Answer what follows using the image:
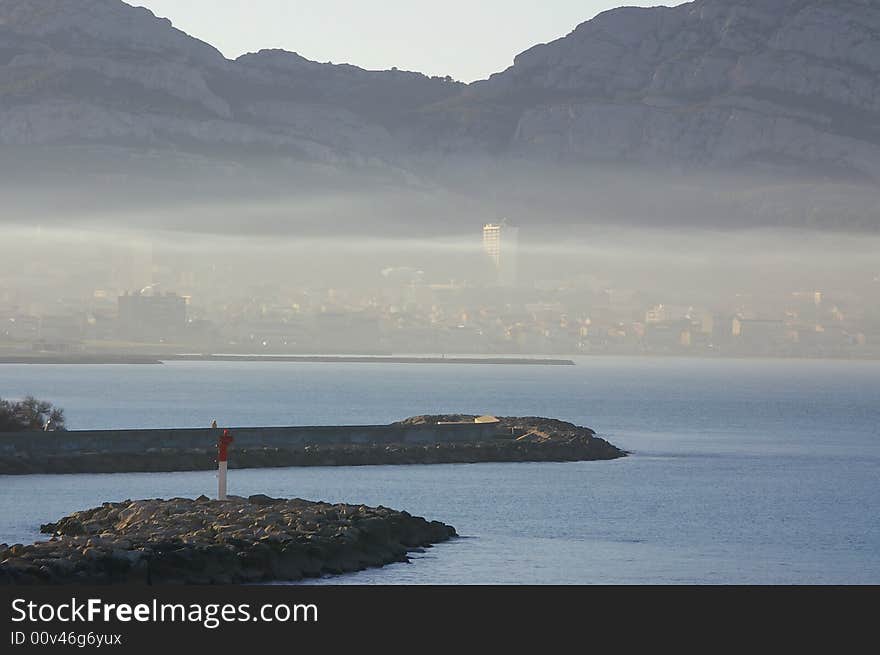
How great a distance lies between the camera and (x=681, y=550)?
4712cm

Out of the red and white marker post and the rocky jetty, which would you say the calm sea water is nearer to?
the rocky jetty

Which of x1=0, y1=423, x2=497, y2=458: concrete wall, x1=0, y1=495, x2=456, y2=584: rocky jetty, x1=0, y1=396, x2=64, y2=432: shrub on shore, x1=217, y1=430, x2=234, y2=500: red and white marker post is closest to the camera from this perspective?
x1=0, y1=495, x2=456, y2=584: rocky jetty

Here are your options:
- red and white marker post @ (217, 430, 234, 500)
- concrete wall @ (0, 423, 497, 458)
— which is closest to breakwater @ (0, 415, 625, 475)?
concrete wall @ (0, 423, 497, 458)

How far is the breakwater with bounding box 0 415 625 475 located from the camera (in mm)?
69625

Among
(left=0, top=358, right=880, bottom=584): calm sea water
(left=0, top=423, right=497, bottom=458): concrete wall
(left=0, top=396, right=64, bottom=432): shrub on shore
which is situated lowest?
(left=0, top=358, right=880, bottom=584): calm sea water

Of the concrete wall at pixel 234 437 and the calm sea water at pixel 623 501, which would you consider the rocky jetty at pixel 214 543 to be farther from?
the concrete wall at pixel 234 437

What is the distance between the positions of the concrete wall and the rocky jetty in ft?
75.3

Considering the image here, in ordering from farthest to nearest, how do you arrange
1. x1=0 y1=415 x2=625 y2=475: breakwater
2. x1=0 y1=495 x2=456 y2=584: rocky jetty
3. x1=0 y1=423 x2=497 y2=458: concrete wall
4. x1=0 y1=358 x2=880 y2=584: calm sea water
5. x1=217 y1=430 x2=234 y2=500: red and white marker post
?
1. x1=0 y1=423 x2=497 y2=458: concrete wall
2. x1=0 y1=415 x2=625 y2=475: breakwater
3. x1=217 y1=430 x2=234 y2=500: red and white marker post
4. x1=0 y1=358 x2=880 y2=584: calm sea water
5. x1=0 y1=495 x2=456 y2=584: rocky jetty

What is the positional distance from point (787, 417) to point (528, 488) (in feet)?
272

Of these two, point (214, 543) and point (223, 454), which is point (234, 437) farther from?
point (214, 543)

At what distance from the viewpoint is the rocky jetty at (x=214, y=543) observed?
3559cm

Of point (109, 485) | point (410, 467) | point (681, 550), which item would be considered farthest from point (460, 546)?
point (410, 467)

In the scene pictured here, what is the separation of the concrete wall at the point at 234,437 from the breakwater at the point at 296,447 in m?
0.04

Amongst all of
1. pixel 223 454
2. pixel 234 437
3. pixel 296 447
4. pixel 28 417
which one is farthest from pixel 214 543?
pixel 28 417
